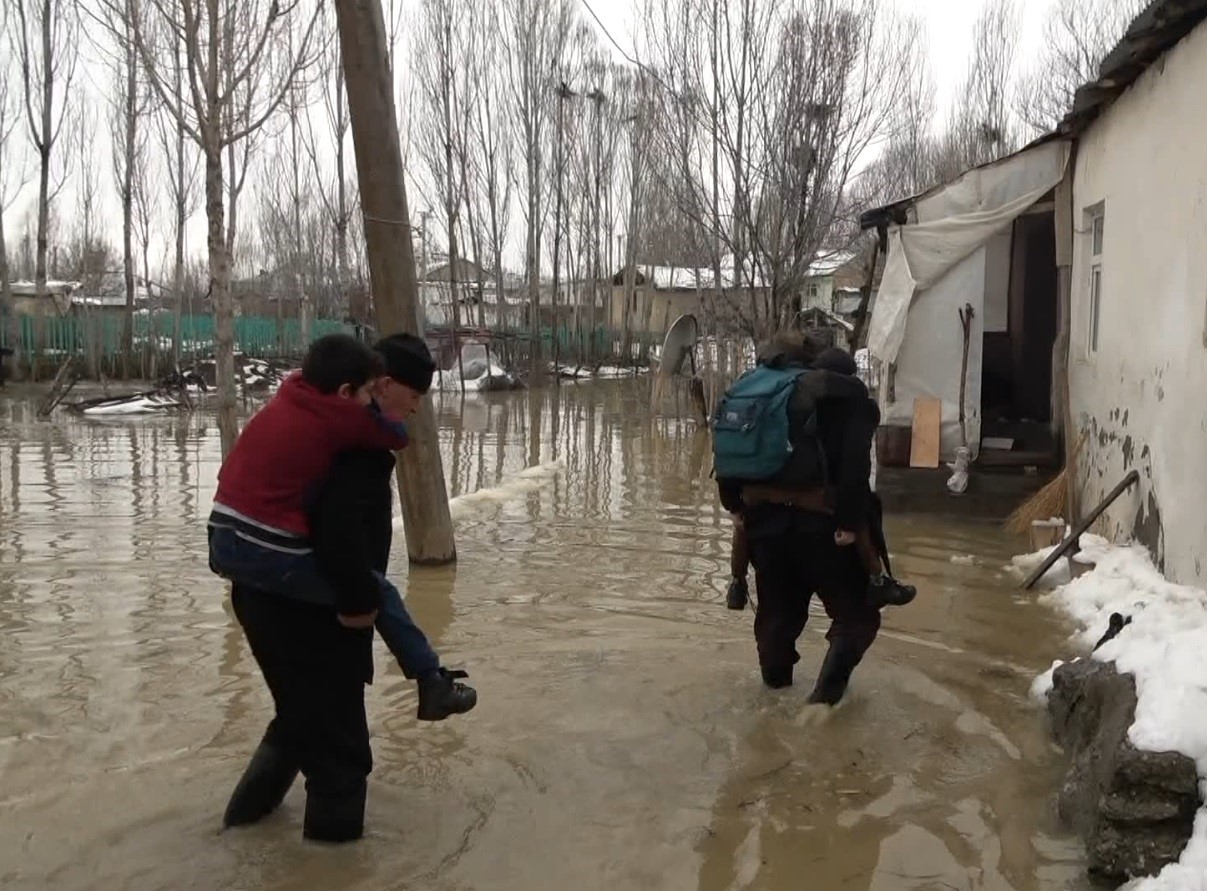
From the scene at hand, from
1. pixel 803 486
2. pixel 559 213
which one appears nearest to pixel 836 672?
pixel 803 486

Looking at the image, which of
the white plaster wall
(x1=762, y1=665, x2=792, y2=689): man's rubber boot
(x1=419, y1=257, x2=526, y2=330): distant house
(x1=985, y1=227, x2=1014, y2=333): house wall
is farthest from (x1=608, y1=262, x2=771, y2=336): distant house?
(x1=762, y1=665, x2=792, y2=689): man's rubber boot

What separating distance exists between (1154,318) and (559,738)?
4914mm

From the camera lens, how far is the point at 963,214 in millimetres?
9867

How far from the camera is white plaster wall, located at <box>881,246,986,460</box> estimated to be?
9.95 meters

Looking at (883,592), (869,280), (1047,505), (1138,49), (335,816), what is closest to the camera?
(335,816)

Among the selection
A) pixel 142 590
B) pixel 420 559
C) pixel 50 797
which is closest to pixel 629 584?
pixel 420 559

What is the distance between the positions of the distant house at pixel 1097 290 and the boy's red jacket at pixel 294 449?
182 inches

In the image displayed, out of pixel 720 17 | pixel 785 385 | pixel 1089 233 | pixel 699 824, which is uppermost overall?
pixel 720 17

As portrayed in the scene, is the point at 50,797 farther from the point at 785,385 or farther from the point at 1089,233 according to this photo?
the point at 1089,233

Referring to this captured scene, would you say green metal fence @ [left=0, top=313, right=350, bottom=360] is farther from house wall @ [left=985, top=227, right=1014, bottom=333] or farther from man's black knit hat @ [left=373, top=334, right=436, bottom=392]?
man's black knit hat @ [left=373, top=334, right=436, bottom=392]

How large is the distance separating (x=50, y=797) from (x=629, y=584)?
4056 mm

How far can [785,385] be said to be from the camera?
4.35 meters

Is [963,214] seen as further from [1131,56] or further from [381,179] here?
[381,179]

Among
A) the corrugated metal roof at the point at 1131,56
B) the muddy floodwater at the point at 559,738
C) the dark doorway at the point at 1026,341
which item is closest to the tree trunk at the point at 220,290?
the muddy floodwater at the point at 559,738
